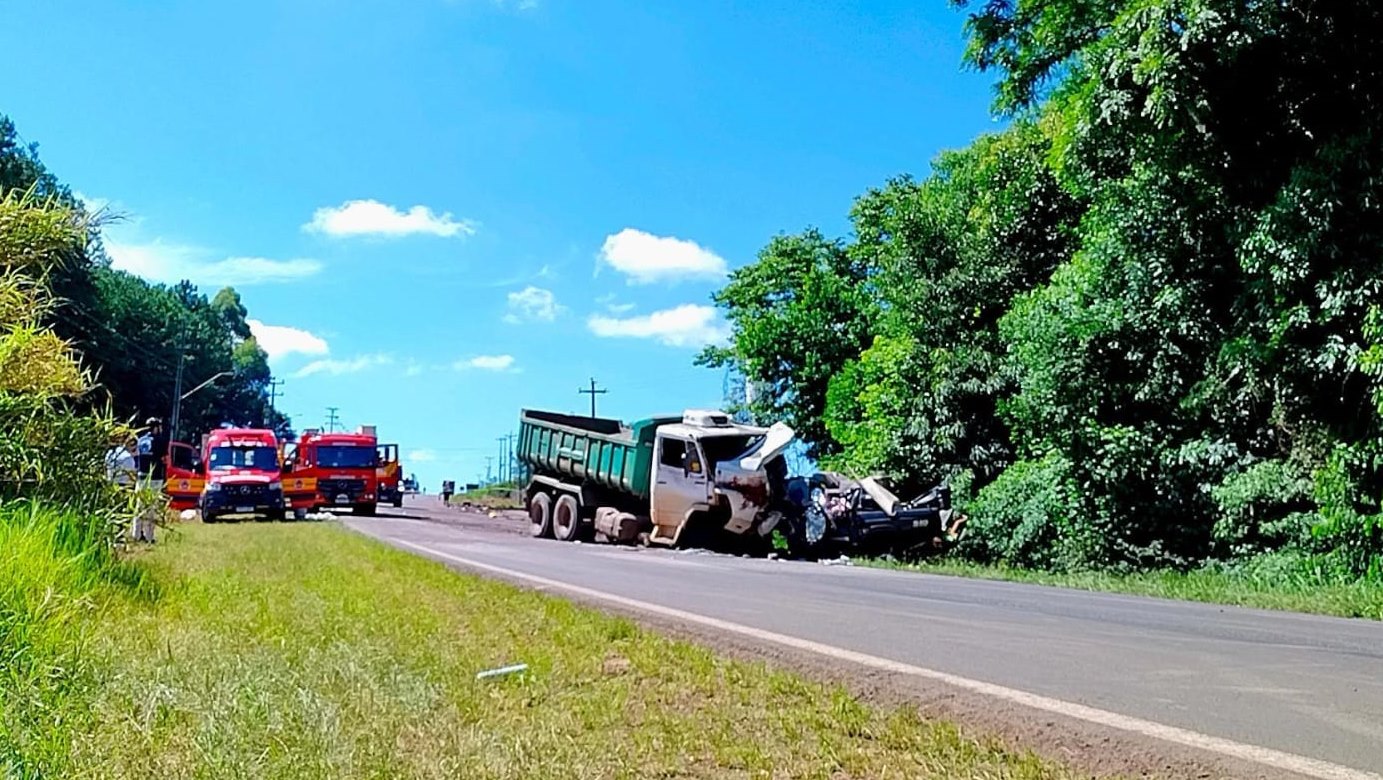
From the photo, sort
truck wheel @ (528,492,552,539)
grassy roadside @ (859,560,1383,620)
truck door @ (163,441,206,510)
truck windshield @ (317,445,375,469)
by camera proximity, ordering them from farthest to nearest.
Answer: truck windshield @ (317,445,375,469) → truck door @ (163,441,206,510) → truck wheel @ (528,492,552,539) → grassy roadside @ (859,560,1383,620)

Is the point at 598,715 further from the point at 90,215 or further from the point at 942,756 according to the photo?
the point at 90,215

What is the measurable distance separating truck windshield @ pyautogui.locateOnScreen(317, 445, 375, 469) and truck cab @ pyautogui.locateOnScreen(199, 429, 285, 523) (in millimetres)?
4910

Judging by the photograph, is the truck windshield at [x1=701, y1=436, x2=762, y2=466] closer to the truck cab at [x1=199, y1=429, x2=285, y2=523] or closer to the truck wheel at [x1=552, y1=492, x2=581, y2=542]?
the truck wheel at [x1=552, y1=492, x2=581, y2=542]

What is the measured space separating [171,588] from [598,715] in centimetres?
522

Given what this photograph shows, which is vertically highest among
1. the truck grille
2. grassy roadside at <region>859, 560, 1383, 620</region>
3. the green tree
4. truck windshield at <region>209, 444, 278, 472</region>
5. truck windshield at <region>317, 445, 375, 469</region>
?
the green tree

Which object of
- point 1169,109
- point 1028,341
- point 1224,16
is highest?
point 1224,16

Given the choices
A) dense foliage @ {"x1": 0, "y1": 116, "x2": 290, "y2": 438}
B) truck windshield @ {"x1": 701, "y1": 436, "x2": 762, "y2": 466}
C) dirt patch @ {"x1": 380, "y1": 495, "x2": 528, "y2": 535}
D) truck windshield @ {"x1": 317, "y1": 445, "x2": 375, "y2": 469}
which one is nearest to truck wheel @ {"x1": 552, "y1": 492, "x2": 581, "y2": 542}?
dirt patch @ {"x1": 380, "y1": 495, "x2": 528, "y2": 535}

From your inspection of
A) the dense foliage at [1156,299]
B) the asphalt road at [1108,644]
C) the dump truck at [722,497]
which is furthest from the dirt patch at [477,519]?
the asphalt road at [1108,644]

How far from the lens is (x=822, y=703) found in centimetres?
446

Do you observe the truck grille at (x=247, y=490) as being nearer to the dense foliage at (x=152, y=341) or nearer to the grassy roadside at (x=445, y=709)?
the dense foliage at (x=152, y=341)

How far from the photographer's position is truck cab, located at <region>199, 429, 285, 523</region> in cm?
2800

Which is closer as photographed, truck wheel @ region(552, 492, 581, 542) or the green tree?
truck wheel @ region(552, 492, 581, 542)

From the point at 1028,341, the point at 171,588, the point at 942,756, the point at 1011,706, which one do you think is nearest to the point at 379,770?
the point at 942,756

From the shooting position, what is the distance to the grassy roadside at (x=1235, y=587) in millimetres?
9945
